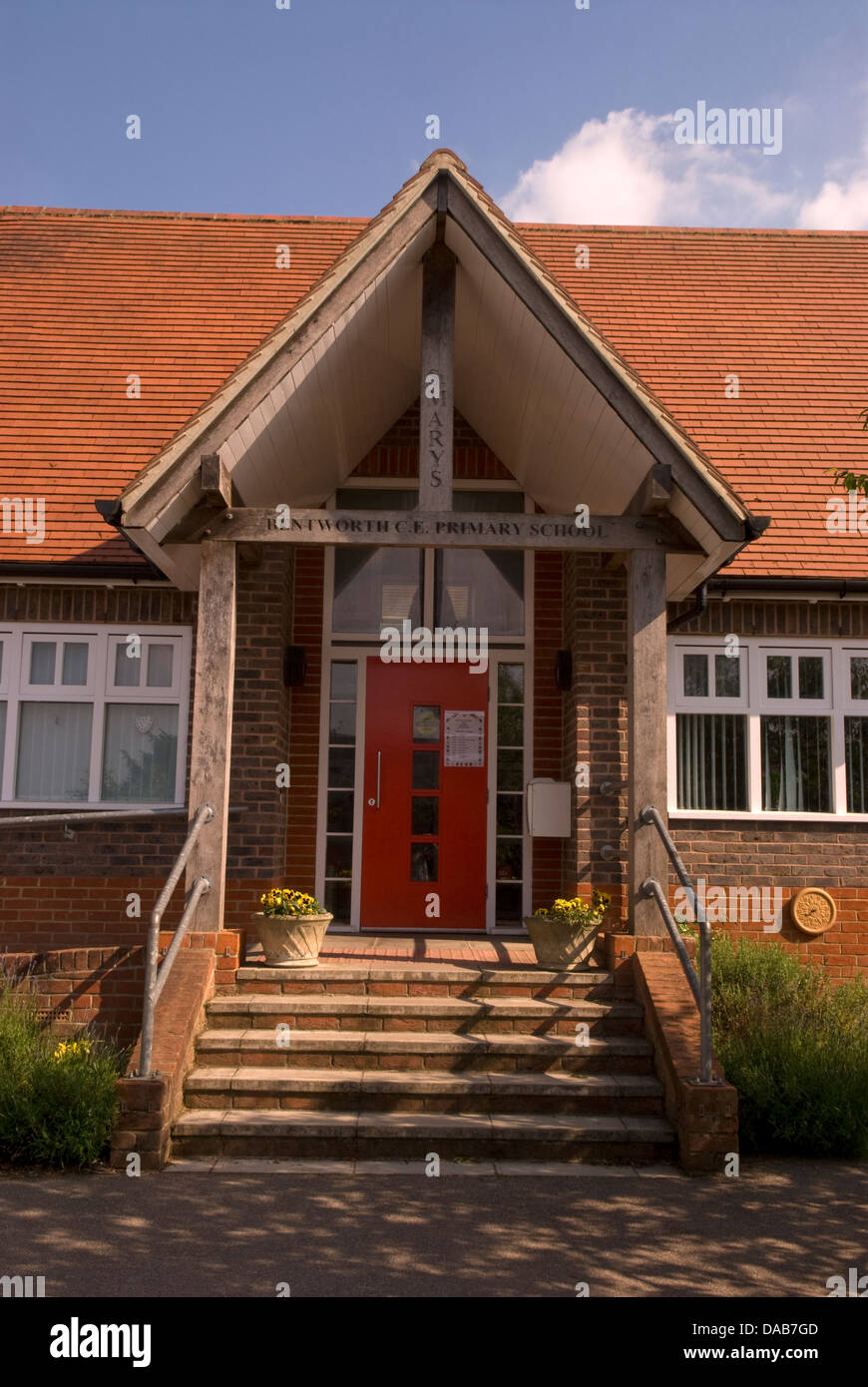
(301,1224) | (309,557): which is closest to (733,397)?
(309,557)

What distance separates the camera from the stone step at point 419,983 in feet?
23.7

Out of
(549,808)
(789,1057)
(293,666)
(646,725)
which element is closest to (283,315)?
(293,666)

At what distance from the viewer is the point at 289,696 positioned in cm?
A: 985

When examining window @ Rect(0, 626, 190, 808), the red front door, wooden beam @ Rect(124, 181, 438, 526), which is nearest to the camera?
wooden beam @ Rect(124, 181, 438, 526)

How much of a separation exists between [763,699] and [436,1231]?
5824mm

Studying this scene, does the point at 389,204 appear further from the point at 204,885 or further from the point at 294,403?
the point at 204,885

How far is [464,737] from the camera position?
9.93 meters

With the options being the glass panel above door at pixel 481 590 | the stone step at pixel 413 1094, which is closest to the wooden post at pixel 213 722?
the stone step at pixel 413 1094

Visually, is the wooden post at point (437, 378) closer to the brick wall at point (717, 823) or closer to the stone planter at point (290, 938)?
the brick wall at point (717, 823)

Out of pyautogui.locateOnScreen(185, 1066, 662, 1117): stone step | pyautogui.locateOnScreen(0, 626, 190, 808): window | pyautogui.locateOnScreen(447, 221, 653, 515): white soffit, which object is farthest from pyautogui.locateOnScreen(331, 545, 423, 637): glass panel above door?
pyautogui.locateOnScreen(185, 1066, 662, 1117): stone step

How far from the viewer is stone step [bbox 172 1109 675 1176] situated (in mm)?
5953

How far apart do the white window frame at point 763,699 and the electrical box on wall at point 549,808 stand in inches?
37.3

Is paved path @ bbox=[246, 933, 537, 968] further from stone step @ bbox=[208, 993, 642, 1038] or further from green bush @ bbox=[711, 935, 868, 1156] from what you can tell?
green bush @ bbox=[711, 935, 868, 1156]

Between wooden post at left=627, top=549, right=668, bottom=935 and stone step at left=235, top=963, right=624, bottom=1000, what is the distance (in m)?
0.53
